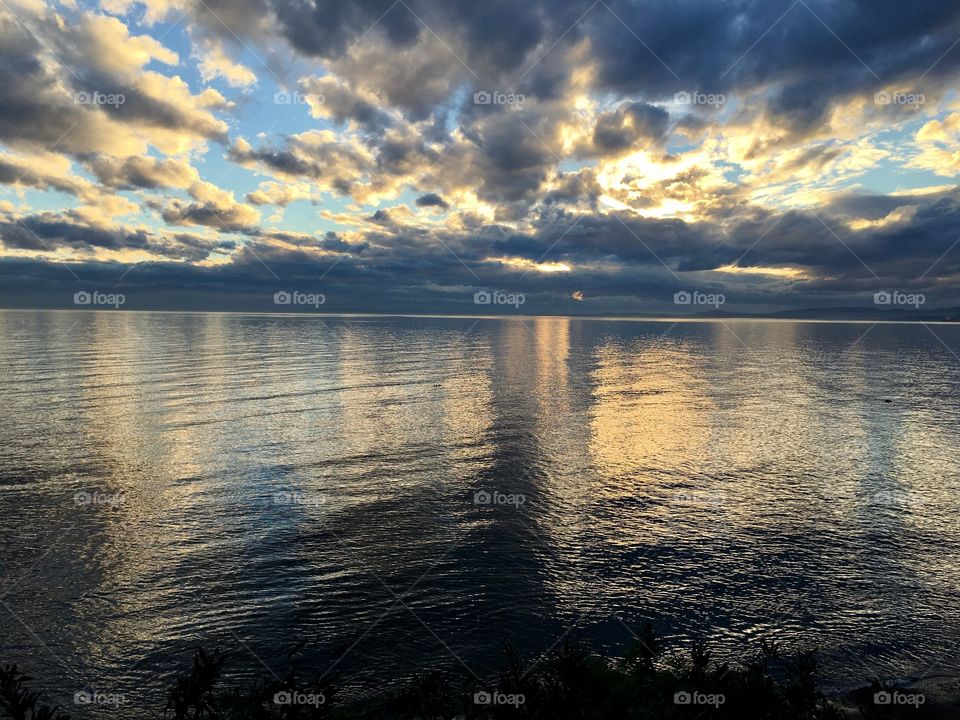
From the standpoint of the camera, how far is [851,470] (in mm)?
47188

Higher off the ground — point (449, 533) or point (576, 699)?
point (576, 699)

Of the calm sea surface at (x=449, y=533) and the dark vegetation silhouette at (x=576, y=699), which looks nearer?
the dark vegetation silhouette at (x=576, y=699)

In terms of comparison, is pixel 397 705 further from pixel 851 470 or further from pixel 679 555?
pixel 851 470

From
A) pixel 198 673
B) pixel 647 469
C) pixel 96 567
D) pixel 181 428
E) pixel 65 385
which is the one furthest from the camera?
pixel 65 385

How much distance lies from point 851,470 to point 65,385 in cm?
9712

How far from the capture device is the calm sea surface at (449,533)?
2342cm

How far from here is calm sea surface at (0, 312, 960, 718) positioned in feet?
76.8

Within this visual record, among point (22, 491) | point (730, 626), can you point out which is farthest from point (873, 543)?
point (22, 491)

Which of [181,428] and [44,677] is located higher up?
[181,428]

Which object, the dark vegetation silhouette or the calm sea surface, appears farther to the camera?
the calm sea surface

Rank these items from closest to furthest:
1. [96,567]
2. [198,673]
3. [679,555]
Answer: [198,673]
[96,567]
[679,555]

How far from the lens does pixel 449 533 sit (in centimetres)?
3347

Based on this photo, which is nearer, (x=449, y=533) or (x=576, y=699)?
(x=576, y=699)

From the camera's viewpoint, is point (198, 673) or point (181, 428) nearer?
point (198, 673)
